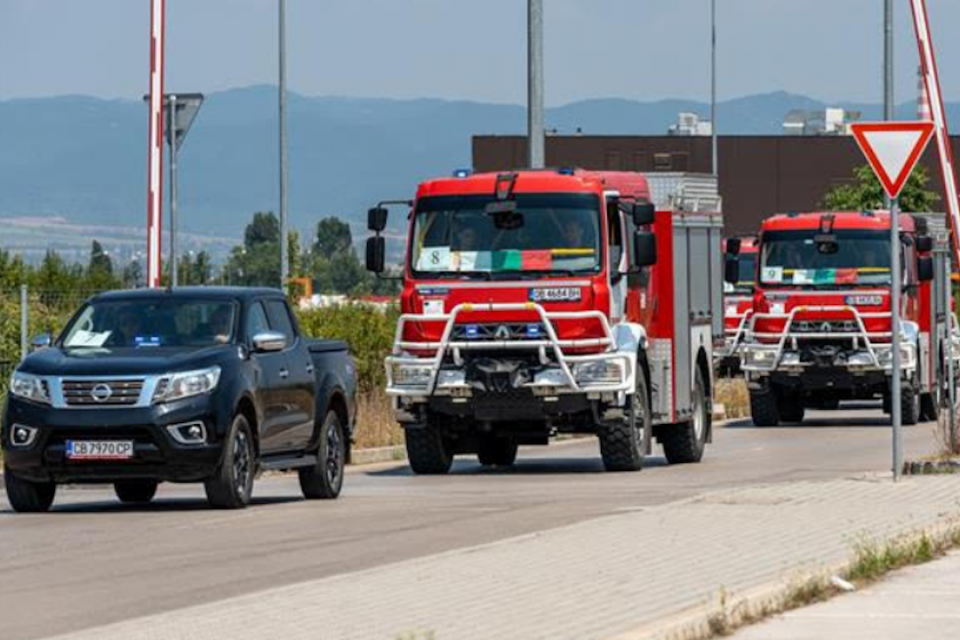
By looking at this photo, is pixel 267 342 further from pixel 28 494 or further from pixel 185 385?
pixel 28 494

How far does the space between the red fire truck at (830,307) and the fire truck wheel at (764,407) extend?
39 mm

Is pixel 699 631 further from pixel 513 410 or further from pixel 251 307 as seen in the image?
pixel 513 410

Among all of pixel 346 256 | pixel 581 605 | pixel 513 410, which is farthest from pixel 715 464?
pixel 346 256

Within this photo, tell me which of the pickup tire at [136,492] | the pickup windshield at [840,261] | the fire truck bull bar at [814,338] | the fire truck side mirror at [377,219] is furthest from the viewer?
the fire truck bull bar at [814,338]

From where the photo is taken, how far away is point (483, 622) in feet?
43.2

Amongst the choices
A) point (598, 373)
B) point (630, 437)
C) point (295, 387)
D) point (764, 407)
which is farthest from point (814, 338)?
point (295, 387)

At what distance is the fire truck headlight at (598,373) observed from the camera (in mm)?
28031

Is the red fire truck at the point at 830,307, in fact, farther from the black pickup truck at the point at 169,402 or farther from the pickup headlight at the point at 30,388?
the pickup headlight at the point at 30,388

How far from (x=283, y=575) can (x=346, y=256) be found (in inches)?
5983

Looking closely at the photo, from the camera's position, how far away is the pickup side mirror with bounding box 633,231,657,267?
93.7ft

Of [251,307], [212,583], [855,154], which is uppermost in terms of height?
[855,154]

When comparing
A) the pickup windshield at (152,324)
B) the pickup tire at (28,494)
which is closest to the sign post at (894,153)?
the pickup windshield at (152,324)

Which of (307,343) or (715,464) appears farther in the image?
(715,464)

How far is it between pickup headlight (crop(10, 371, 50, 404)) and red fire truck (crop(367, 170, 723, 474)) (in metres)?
6.70
